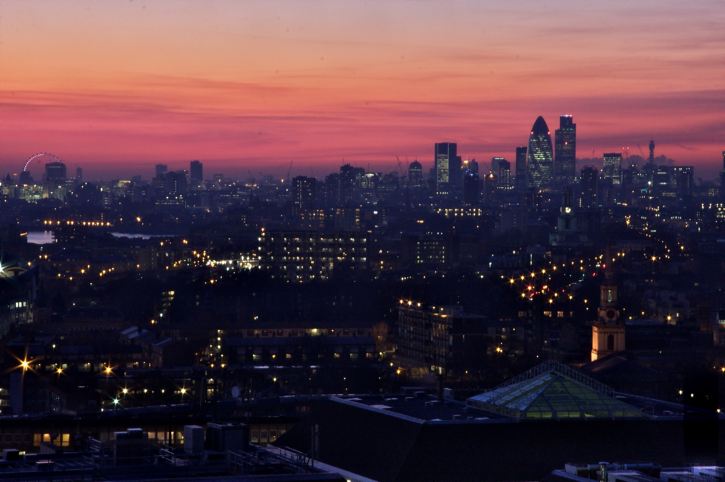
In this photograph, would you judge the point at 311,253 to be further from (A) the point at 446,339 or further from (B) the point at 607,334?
(B) the point at 607,334

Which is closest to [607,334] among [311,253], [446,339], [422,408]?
[446,339]

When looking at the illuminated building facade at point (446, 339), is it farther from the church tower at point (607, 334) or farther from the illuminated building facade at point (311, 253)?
the illuminated building facade at point (311, 253)

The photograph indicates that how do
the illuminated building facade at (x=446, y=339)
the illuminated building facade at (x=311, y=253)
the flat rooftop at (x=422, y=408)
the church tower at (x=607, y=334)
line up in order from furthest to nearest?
the illuminated building facade at (x=311, y=253), the illuminated building facade at (x=446, y=339), the church tower at (x=607, y=334), the flat rooftop at (x=422, y=408)

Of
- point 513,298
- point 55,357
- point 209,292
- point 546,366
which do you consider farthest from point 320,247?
point 546,366

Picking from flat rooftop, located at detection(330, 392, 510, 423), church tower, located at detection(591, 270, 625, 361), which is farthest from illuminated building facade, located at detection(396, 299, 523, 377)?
flat rooftop, located at detection(330, 392, 510, 423)

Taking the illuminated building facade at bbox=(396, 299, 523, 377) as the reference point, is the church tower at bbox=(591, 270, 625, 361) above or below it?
above

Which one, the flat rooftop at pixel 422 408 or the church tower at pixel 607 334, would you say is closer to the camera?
the flat rooftop at pixel 422 408

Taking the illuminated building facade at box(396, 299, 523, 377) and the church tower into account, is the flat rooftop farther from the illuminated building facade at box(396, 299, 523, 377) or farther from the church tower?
the illuminated building facade at box(396, 299, 523, 377)

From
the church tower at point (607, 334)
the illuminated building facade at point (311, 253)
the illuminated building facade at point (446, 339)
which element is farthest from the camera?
the illuminated building facade at point (311, 253)

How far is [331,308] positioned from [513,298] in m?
9.89

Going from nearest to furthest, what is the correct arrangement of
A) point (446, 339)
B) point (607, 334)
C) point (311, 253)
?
point (607, 334) < point (446, 339) < point (311, 253)

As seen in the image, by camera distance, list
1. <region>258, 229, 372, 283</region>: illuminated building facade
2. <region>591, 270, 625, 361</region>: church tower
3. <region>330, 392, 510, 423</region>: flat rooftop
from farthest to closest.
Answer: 1. <region>258, 229, 372, 283</region>: illuminated building facade
2. <region>591, 270, 625, 361</region>: church tower
3. <region>330, 392, 510, 423</region>: flat rooftop

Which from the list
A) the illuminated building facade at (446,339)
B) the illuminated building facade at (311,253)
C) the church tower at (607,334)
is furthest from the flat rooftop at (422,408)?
the illuminated building facade at (311,253)

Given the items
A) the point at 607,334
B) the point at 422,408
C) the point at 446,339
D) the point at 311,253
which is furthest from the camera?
the point at 311,253
